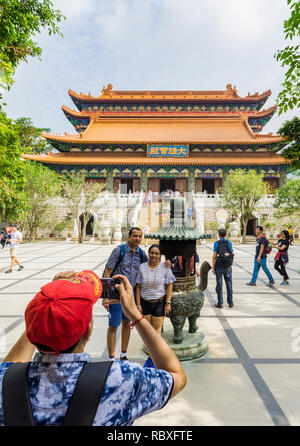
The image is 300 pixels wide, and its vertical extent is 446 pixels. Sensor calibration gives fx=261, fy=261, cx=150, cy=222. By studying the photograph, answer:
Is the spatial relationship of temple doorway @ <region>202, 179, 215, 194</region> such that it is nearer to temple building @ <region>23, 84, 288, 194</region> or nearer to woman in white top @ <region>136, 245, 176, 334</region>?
temple building @ <region>23, 84, 288, 194</region>

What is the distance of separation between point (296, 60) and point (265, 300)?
447 centimetres

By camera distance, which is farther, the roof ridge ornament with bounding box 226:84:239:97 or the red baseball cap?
the roof ridge ornament with bounding box 226:84:239:97

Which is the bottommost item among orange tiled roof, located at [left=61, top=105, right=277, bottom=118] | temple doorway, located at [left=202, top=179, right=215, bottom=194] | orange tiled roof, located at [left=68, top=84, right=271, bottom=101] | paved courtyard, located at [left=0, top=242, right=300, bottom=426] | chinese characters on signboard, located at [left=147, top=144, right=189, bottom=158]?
paved courtyard, located at [left=0, top=242, right=300, bottom=426]

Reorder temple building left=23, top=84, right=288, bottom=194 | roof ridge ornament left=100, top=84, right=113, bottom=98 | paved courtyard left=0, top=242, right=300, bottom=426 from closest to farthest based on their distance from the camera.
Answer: paved courtyard left=0, top=242, right=300, bottom=426 < temple building left=23, top=84, right=288, bottom=194 < roof ridge ornament left=100, top=84, right=113, bottom=98

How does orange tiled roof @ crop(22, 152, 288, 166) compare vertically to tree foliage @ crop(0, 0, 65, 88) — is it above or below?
above

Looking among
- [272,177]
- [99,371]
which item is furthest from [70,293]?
[272,177]

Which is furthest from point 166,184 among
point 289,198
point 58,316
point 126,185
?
point 58,316

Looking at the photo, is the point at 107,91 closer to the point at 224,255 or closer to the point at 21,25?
the point at 21,25

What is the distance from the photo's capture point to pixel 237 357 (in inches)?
128

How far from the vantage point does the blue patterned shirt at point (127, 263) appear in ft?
10.3

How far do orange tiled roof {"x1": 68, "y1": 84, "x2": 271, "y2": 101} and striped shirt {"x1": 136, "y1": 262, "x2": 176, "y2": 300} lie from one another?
94.6 feet

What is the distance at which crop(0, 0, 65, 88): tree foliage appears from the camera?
5246 mm

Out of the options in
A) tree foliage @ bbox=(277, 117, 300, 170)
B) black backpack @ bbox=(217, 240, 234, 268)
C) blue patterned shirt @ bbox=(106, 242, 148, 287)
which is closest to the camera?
blue patterned shirt @ bbox=(106, 242, 148, 287)

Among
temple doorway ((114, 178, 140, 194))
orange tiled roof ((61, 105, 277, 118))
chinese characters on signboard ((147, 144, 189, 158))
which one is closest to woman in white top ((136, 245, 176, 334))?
temple doorway ((114, 178, 140, 194))
